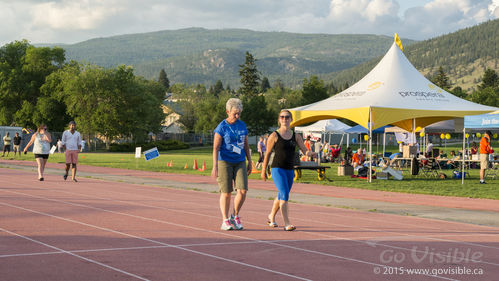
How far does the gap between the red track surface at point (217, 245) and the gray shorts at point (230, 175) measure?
2.32 feet

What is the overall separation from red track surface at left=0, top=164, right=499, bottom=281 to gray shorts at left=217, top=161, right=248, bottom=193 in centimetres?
71

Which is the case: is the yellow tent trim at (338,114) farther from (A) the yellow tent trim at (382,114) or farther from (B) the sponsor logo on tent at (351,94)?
(B) the sponsor logo on tent at (351,94)

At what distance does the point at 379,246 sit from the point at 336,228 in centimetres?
179

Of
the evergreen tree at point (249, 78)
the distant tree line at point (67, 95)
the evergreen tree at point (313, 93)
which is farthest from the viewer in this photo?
the evergreen tree at point (249, 78)

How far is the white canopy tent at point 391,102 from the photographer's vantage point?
23.2 meters

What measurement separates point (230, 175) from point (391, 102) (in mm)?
16003

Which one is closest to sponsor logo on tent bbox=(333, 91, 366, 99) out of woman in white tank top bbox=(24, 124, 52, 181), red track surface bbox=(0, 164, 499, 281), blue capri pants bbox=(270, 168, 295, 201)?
woman in white tank top bbox=(24, 124, 52, 181)

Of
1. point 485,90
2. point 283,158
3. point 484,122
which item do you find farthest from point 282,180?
point 485,90

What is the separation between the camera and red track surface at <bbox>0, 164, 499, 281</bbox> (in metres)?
6.34

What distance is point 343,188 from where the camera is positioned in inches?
773

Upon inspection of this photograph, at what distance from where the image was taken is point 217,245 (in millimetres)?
7949

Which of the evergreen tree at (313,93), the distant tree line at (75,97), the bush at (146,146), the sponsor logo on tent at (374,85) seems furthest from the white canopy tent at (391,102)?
the evergreen tree at (313,93)

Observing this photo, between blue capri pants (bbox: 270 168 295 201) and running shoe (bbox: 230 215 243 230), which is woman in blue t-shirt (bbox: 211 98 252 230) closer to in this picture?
running shoe (bbox: 230 215 243 230)

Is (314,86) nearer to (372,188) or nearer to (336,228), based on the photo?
(372,188)
